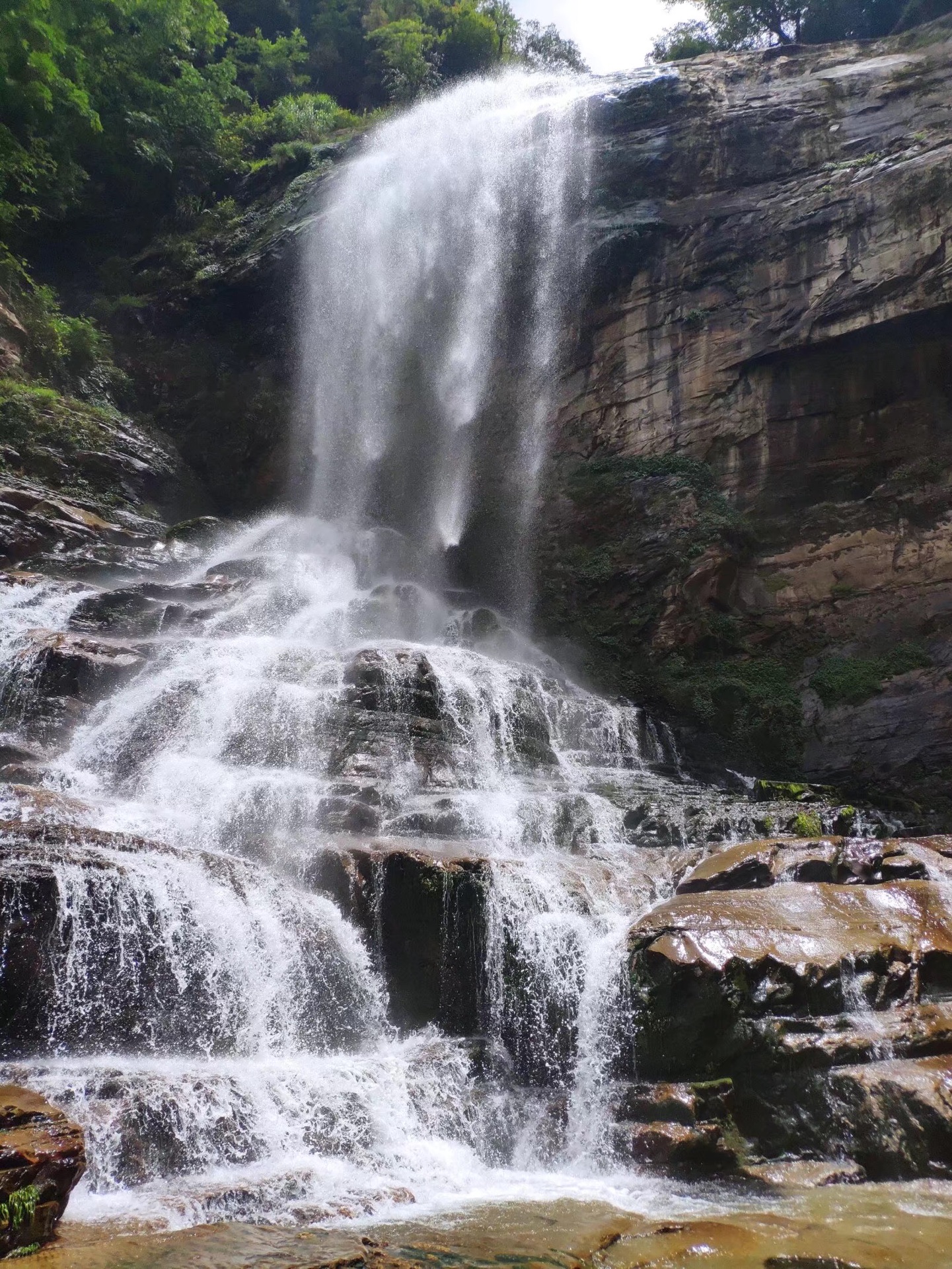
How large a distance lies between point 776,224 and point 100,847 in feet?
61.4

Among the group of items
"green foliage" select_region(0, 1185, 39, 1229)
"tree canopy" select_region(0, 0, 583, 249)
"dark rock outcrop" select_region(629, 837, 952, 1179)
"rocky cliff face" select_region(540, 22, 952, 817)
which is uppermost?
"tree canopy" select_region(0, 0, 583, 249)

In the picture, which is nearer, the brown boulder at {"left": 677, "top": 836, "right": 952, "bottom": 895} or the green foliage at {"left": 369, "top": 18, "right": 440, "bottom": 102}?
the brown boulder at {"left": 677, "top": 836, "right": 952, "bottom": 895}

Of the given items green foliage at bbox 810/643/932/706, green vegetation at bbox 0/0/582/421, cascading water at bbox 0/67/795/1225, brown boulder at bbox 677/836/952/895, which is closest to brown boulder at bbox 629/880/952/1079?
cascading water at bbox 0/67/795/1225

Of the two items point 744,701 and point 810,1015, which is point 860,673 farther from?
point 810,1015

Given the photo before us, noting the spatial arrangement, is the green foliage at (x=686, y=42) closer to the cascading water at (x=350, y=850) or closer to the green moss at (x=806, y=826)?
the cascading water at (x=350, y=850)

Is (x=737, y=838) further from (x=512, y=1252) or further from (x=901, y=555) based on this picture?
(x=901, y=555)

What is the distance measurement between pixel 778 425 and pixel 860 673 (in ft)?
18.6

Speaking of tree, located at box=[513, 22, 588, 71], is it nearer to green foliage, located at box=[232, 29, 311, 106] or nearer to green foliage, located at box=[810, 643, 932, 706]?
green foliage, located at box=[232, 29, 311, 106]

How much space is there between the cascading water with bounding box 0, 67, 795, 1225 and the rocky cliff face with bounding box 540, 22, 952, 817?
1.80 meters

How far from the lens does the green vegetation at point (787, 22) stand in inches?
904

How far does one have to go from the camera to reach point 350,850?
370 inches

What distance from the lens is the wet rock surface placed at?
451 centimetres

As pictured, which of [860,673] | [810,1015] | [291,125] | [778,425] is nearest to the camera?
[810,1015]

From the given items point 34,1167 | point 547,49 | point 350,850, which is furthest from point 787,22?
point 34,1167
